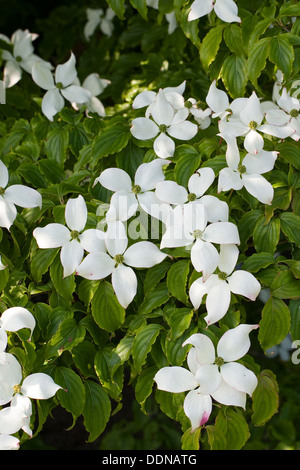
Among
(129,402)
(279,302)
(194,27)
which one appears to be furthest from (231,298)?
(129,402)

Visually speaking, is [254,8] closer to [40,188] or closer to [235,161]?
[235,161]

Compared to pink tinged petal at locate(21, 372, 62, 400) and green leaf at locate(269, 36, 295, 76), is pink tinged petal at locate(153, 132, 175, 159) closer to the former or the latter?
green leaf at locate(269, 36, 295, 76)

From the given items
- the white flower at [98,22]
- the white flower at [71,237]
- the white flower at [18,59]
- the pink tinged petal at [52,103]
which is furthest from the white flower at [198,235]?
the white flower at [98,22]

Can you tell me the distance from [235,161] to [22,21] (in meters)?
1.40

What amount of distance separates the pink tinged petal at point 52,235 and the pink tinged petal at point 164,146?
7.6 inches

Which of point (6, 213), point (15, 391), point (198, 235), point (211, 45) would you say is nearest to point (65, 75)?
point (211, 45)

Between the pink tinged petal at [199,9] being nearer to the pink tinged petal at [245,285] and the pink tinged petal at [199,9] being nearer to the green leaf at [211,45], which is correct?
the green leaf at [211,45]

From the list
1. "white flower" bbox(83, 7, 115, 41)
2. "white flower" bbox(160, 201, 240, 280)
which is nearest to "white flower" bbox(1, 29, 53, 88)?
"white flower" bbox(83, 7, 115, 41)

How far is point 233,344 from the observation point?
79 cm

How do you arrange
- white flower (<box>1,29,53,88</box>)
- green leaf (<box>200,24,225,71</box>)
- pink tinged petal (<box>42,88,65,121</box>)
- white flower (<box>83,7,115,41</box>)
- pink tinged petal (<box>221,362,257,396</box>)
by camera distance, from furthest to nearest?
white flower (<box>83,7,115,41</box>)
white flower (<box>1,29,53,88</box>)
pink tinged petal (<box>42,88,65,121</box>)
green leaf (<box>200,24,225,71</box>)
pink tinged petal (<box>221,362,257,396</box>)

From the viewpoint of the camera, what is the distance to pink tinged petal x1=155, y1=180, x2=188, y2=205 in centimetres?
84

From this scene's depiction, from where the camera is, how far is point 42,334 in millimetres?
873

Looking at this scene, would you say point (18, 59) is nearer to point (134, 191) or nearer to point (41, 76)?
point (41, 76)

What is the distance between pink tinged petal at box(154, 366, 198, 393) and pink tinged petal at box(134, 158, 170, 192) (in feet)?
0.85
